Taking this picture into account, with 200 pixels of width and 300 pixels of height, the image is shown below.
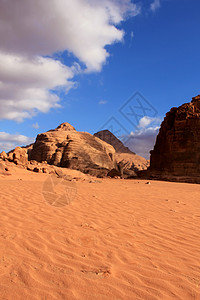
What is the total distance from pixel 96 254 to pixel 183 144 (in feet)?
54.0

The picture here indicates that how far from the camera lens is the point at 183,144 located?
17.6m

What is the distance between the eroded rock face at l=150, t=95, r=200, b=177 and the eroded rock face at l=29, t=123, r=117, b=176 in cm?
672

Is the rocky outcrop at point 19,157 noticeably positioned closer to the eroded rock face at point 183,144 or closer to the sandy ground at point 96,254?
the sandy ground at point 96,254

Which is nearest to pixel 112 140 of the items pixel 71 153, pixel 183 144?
pixel 71 153

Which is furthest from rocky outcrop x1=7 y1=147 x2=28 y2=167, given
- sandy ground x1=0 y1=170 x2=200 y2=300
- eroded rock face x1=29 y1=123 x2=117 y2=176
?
sandy ground x1=0 y1=170 x2=200 y2=300

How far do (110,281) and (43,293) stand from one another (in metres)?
0.66

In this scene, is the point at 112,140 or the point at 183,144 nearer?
the point at 183,144

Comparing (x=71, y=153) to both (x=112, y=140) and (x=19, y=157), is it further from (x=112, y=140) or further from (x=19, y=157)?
(x=112, y=140)

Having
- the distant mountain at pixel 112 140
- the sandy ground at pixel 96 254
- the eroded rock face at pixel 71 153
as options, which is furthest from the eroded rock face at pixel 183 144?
the distant mountain at pixel 112 140

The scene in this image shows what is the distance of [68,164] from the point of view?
23453mm

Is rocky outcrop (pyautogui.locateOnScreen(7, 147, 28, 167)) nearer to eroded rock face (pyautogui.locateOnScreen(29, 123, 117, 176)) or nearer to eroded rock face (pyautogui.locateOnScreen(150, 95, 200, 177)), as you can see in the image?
eroded rock face (pyautogui.locateOnScreen(29, 123, 117, 176))

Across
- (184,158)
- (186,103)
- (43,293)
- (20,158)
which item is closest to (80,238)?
(43,293)

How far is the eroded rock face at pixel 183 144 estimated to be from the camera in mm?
17188

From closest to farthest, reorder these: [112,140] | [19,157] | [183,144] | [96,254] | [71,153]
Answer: [96,254] < [19,157] < [183,144] < [71,153] < [112,140]
